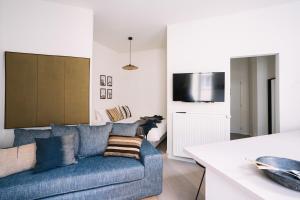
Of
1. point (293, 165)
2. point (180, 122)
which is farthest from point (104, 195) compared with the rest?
point (180, 122)

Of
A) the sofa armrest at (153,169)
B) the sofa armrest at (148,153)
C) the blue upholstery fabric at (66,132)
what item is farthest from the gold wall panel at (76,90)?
the sofa armrest at (153,169)

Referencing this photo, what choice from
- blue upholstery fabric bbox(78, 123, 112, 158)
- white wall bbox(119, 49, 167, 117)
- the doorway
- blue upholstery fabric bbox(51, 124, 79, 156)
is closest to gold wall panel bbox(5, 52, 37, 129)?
blue upholstery fabric bbox(51, 124, 79, 156)

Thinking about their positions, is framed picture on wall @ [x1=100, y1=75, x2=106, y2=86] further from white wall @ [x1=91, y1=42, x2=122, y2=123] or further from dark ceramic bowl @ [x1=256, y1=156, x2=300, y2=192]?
dark ceramic bowl @ [x1=256, y1=156, x2=300, y2=192]

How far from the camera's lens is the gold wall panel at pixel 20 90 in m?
2.38

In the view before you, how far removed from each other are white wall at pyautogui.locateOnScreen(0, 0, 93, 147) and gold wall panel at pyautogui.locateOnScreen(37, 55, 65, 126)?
0.19m

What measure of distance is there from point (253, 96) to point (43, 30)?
5539mm

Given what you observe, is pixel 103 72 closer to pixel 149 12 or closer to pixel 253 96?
pixel 149 12

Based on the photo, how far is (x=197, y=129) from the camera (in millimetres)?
3047

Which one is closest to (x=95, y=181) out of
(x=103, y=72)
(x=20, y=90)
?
(x=20, y=90)

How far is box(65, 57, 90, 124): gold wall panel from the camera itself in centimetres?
270

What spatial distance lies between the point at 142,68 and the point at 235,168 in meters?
4.70

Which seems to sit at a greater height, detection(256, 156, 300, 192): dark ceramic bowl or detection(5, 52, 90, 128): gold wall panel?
detection(5, 52, 90, 128): gold wall panel

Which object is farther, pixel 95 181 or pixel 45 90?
pixel 45 90

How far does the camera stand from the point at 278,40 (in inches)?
105
